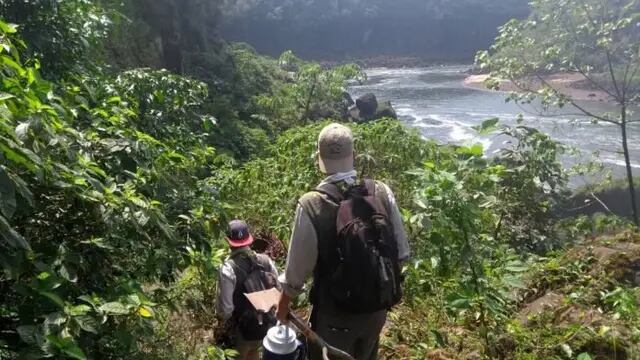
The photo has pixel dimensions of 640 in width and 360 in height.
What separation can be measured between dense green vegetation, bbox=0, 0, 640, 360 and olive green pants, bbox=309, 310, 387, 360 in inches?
21.7

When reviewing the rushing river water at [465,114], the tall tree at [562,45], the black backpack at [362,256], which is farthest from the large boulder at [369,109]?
the black backpack at [362,256]

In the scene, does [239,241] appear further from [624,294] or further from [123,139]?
[624,294]

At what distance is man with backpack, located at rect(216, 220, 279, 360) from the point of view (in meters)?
3.03

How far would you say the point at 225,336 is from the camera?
3.29m

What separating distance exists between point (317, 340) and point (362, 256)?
1.21ft

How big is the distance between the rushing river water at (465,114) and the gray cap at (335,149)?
9001 millimetres

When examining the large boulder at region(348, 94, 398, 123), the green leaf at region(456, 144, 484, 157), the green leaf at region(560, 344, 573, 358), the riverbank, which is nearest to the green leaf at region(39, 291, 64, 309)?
the green leaf at region(456, 144, 484, 157)

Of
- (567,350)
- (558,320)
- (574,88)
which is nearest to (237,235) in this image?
(567,350)

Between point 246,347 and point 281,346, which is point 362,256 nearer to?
point 281,346

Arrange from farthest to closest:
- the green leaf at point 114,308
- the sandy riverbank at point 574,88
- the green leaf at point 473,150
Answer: the sandy riverbank at point 574,88 → the green leaf at point 473,150 → the green leaf at point 114,308

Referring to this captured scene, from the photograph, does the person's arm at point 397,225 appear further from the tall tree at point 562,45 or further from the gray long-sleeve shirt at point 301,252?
the tall tree at point 562,45

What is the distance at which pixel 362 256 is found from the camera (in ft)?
7.10

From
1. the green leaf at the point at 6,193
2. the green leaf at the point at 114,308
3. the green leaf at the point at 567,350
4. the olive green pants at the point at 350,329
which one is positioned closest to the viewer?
the green leaf at the point at 6,193

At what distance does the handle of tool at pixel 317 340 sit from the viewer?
2.05 m
